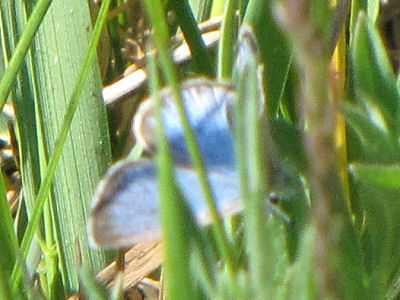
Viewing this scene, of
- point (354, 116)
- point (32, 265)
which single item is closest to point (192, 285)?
point (354, 116)

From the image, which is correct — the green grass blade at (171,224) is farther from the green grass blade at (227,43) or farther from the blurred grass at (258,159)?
the green grass blade at (227,43)

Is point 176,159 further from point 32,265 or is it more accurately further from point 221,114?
point 32,265

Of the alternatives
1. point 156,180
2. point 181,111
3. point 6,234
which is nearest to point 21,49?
point 6,234

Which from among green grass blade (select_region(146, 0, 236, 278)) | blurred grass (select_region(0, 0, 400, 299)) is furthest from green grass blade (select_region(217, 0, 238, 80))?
green grass blade (select_region(146, 0, 236, 278))

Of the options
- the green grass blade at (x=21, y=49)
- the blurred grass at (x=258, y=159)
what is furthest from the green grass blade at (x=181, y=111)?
the green grass blade at (x=21, y=49)

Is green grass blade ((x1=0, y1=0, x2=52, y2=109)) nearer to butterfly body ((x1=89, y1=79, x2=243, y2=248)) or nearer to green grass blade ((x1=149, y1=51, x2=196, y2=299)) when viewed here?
butterfly body ((x1=89, y1=79, x2=243, y2=248))

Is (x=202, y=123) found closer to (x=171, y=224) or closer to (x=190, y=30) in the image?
(x=171, y=224)
